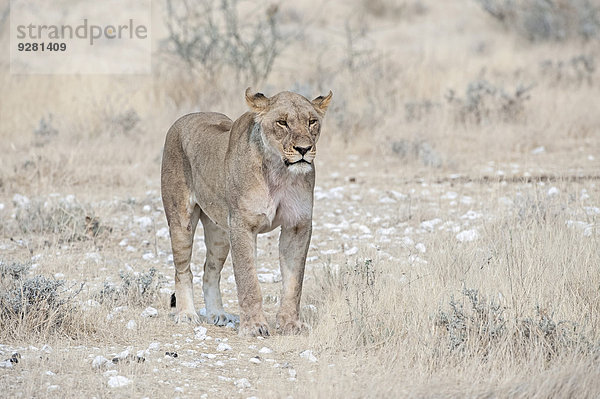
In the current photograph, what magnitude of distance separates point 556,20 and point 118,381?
69.1 ft

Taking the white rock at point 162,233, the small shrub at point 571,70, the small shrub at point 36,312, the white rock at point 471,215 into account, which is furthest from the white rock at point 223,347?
the small shrub at point 571,70

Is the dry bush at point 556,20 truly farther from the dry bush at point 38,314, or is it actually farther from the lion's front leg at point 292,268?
the dry bush at point 38,314

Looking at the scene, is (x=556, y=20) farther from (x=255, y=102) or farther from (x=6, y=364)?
(x=6, y=364)

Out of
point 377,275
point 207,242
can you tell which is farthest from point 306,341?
point 207,242

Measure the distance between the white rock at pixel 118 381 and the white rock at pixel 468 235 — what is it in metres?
4.08

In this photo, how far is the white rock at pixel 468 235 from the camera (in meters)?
7.82

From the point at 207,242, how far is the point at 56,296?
1372 millimetres

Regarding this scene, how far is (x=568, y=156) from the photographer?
40.9 feet

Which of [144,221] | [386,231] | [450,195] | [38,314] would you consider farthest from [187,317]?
[450,195]

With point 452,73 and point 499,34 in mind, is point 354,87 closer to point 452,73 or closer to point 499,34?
point 452,73

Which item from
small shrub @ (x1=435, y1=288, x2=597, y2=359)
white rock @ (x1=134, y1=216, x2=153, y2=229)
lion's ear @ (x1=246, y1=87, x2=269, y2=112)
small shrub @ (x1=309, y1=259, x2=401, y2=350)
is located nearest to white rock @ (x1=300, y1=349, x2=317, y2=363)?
small shrub @ (x1=309, y1=259, x2=401, y2=350)

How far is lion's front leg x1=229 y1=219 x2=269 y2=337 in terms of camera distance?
5.61 meters

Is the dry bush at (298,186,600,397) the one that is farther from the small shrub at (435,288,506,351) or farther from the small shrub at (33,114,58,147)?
the small shrub at (33,114,58,147)

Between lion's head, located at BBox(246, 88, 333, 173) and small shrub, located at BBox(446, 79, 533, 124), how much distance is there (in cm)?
912
